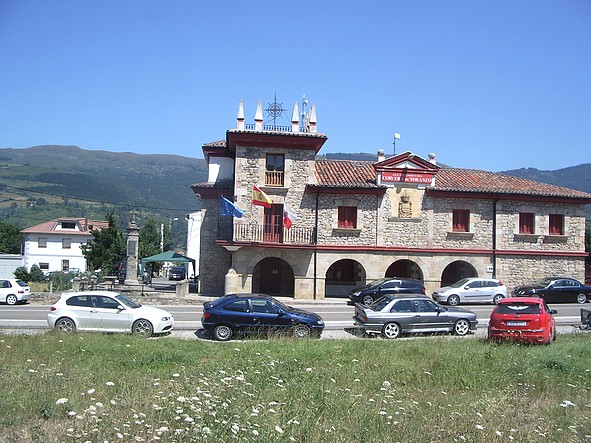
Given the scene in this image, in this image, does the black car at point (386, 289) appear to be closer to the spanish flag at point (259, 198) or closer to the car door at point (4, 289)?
the spanish flag at point (259, 198)

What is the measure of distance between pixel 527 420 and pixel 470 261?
83.6ft

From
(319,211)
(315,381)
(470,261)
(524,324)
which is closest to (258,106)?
(319,211)

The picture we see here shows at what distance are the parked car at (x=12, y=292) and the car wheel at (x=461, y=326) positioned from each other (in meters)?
21.0

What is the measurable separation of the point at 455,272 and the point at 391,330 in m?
19.2

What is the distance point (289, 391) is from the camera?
33.1 ft

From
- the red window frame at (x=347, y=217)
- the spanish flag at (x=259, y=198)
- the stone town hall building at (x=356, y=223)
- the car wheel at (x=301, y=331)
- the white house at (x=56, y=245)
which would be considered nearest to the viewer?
the car wheel at (x=301, y=331)

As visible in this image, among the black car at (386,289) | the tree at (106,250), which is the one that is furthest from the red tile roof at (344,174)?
the tree at (106,250)

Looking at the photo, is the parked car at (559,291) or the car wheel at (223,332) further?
the parked car at (559,291)

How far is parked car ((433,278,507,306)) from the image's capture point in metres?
28.9

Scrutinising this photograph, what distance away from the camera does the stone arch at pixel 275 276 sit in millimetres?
34844

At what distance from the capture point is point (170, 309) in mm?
26562

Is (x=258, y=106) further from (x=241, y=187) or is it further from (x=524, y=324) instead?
(x=524, y=324)

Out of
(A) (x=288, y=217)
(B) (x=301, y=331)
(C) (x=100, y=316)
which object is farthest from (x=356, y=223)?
(C) (x=100, y=316)

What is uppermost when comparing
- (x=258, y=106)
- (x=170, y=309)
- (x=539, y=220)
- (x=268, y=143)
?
(x=258, y=106)
